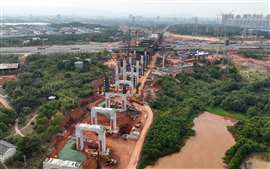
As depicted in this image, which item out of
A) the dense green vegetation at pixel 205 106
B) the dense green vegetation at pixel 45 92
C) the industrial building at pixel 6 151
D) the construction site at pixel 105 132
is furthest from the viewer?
the dense green vegetation at pixel 45 92

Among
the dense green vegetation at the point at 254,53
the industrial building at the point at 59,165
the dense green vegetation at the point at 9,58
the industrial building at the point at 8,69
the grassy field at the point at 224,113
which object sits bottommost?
the grassy field at the point at 224,113

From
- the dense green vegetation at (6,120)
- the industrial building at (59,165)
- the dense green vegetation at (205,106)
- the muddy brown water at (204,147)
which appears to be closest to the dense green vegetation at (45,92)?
the dense green vegetation at (6,120)

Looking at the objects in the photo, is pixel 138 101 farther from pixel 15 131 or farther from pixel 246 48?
pixel 246 48

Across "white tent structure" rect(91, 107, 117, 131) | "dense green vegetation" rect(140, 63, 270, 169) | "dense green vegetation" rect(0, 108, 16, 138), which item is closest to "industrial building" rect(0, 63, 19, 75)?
"dense green vegetation" rect(0, 108, 16, 138)

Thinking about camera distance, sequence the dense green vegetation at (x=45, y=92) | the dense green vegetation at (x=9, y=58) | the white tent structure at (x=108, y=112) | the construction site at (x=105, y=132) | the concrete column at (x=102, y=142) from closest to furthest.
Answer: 1. the construction site at (x=105, y=132)
2. the concrete column at (x=102, y=142)
3. the dense green vegetation at (x=45, y=92)
4. the white tent structure at (x=108, y=112)
5. the dense green vegetation at (x=9, y=58)

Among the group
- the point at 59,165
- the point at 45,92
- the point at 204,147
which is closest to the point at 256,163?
the point at 204,147

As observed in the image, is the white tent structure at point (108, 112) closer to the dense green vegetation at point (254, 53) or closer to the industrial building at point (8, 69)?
the industrial building at point (8, 69)

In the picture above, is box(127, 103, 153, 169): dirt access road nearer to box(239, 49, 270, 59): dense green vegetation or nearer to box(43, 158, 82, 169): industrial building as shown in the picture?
box(43, 158, 82, 169): industrial building
